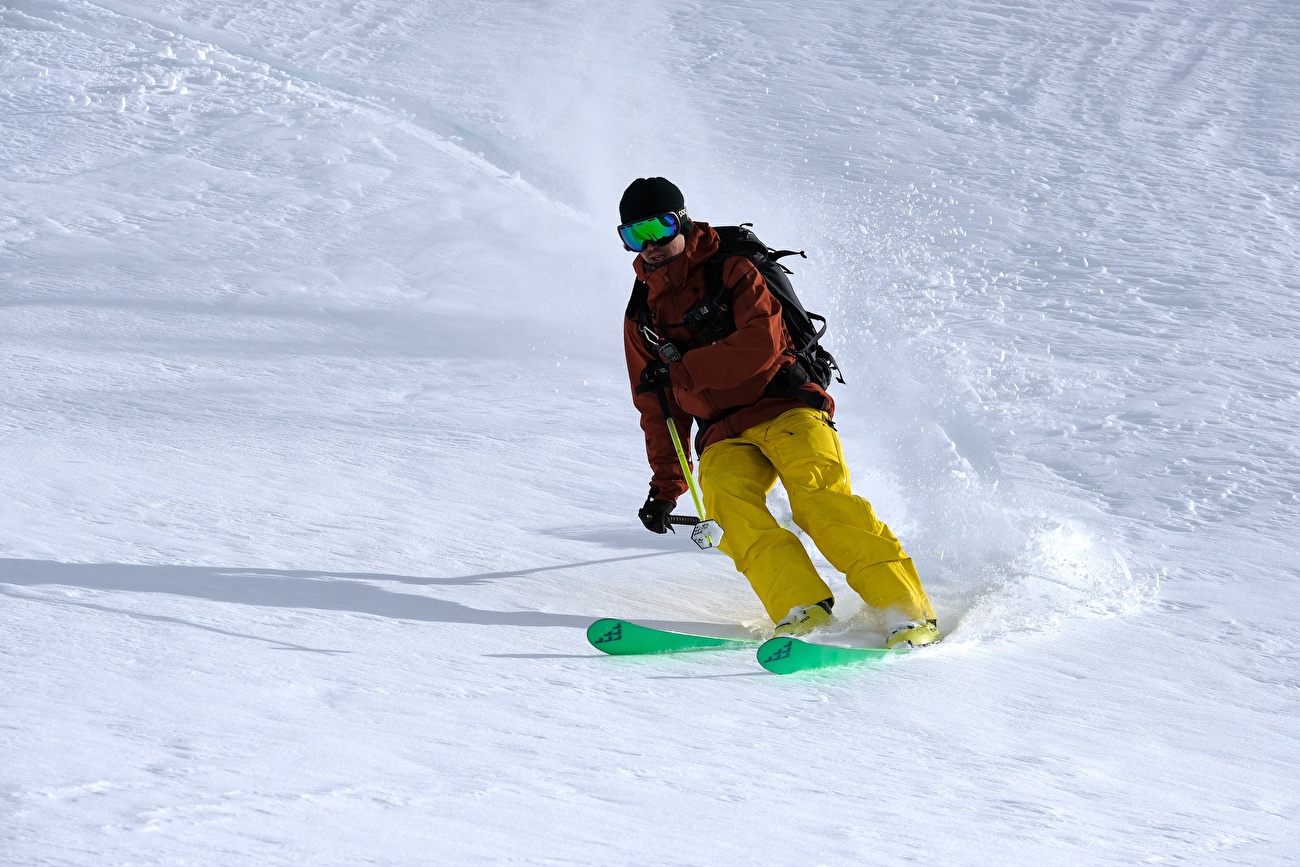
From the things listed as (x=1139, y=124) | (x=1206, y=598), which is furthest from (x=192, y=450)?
(x=1139, y=124)

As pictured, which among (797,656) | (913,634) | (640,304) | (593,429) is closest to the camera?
(797,656)

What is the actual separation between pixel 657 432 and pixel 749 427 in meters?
0.32

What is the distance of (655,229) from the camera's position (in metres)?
3.78

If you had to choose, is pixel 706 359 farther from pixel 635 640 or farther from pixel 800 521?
pixel 635 640

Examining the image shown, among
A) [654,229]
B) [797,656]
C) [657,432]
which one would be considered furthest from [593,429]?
[797,656]

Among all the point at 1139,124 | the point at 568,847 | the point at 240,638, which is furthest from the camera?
the point at 1139,124

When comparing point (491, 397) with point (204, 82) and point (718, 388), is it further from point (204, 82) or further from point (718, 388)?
point (204, 82)

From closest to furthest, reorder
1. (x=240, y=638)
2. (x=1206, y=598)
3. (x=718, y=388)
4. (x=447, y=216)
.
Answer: (x=240, y=638) → (x=718, y=388) → (x=1206, y=598) → (x=447, y=216)

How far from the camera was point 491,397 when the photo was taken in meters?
6.68

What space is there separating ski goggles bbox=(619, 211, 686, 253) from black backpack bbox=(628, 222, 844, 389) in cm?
16

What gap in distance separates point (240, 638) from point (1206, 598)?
325 cm

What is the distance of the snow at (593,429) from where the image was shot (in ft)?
7.87

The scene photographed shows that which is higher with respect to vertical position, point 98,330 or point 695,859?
point 98,330

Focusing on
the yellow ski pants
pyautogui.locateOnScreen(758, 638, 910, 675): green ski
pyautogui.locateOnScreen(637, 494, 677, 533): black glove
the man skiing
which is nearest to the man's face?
the man skiing
